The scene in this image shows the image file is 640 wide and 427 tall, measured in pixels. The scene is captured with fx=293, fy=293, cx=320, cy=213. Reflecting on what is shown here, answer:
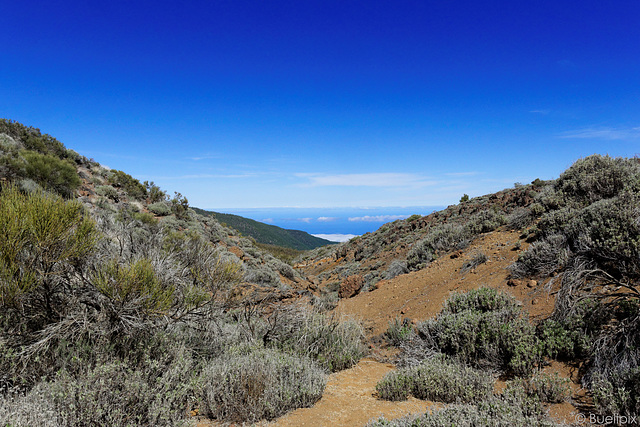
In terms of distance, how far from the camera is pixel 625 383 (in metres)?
2.98

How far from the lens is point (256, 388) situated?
3.52 meters

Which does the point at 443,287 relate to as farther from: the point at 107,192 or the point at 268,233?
the point at 268,233

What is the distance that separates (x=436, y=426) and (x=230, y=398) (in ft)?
7.28

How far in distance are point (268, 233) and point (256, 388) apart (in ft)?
231

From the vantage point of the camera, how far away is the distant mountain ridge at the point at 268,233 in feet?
A: 210

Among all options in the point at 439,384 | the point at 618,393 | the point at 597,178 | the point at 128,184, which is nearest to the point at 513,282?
the point at 618,393

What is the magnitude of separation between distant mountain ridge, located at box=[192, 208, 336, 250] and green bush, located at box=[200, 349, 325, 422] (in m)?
43.8

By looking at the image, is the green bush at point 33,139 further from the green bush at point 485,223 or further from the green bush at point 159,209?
the green bush at point 485,223

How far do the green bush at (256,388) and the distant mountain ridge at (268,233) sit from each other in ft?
144

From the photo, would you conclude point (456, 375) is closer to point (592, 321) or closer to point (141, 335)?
point (592, 321)

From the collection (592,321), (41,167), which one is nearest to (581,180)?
(592,321)

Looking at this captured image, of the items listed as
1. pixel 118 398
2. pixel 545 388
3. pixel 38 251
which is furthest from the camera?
pixel 38 251

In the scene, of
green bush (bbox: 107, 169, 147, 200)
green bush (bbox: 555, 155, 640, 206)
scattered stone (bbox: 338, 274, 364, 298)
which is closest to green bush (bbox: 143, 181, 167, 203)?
green bush (bbox: 107, 169, 147, 200)

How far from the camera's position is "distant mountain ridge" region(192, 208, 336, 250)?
210 ft
